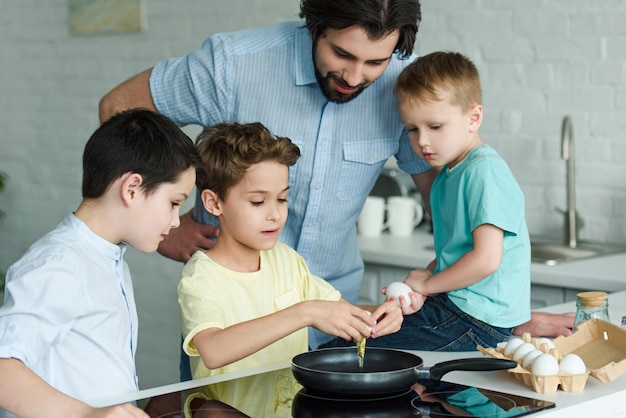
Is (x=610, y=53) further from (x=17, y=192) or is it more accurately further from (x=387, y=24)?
(x=17, y=192)

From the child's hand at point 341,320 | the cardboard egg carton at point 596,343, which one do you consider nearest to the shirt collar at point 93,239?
the child's hand at point 341,320

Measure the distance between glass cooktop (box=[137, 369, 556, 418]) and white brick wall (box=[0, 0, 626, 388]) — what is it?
72.9 inches

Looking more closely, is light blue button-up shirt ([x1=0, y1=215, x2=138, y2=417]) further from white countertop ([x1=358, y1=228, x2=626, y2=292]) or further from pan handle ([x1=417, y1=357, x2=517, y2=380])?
white countertop ([x1=358, y1=228, x2=626, y2=292])

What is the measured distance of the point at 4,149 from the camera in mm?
5242

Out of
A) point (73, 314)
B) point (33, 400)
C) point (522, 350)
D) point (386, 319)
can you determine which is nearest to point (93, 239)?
point (73, 314)

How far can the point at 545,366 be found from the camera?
1548 mm

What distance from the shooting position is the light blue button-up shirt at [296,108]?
2.28 m

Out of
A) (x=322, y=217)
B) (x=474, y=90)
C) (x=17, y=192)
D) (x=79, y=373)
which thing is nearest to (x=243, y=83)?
(x=322, y=217)

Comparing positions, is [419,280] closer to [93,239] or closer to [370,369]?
[370,369]

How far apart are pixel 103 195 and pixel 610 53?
2019mm

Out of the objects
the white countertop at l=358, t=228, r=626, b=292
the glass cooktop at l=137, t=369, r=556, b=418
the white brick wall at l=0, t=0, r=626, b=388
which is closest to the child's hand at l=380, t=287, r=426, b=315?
the glass cooktop at l=137, t=369, r=556, b=418

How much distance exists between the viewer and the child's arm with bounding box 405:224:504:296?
188cm

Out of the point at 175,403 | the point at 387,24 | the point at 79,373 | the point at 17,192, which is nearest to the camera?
the point at 175,403

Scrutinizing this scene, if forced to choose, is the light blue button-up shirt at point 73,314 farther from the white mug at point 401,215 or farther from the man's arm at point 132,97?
the white mug at point 401,215
